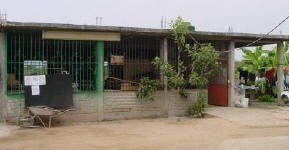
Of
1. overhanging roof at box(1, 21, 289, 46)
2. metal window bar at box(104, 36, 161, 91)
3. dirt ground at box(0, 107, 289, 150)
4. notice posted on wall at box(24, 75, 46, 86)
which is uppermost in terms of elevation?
overhanging roof at box(1, 21, 289, 46)

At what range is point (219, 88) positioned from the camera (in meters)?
17.9

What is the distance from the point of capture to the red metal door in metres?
17.6

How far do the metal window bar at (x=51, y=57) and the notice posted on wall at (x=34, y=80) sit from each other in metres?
0.27

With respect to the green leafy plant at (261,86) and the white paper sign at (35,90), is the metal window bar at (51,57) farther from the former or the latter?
the green leafy plant at (261,86)

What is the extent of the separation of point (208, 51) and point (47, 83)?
5.23 meters

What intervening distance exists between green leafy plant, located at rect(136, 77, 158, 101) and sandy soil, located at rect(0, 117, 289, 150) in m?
0.94

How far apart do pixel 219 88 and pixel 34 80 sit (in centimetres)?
721

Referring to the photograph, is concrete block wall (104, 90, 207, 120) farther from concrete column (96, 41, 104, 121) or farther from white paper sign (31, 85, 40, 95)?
white paper sign (31, 85, 40, 95)

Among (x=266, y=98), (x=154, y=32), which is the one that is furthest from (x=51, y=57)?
(x=266, y=98)

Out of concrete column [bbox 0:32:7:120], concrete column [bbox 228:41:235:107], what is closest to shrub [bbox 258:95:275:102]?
concrete column [bbox 228:41:235:107]

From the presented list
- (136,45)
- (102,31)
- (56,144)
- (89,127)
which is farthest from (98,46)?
(56,144)

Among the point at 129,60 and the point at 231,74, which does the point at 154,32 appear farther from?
the point at 231,74

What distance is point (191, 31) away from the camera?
627 inches

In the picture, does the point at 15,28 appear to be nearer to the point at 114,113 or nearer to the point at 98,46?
the point at 98,46
